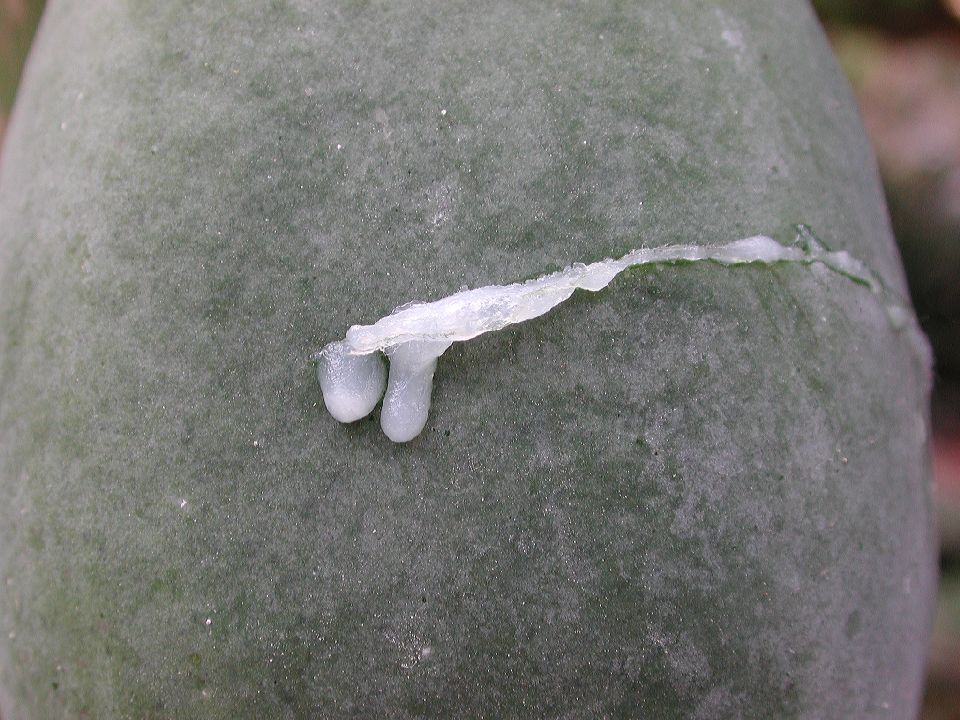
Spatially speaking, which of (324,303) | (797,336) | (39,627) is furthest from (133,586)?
(797,336)

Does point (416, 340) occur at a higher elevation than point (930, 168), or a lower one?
higher

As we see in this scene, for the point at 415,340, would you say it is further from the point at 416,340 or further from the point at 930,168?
the point at 930,168

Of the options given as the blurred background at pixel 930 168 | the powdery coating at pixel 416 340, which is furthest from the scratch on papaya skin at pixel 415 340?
the blurred background at pixel 930 168

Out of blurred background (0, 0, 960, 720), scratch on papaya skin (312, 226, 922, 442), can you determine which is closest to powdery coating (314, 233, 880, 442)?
scratch on papaya skin (312, 226, 922, 442)

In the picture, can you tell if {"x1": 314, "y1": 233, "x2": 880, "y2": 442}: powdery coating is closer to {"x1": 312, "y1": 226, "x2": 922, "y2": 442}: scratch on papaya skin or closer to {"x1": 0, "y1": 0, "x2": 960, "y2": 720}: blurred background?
{"x1": 312, "y1": 226, "x2": 922, "y2": 442}: scratch on papaya skin

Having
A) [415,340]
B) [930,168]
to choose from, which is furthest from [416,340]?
[930,168]

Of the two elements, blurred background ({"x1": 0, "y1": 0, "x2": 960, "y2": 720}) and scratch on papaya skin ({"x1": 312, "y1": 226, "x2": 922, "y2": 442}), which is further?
blurred background ({"x1": 0, "y1": 0, "x2": 960, "y2": 720})

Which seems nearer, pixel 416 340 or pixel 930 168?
pixel 416 340
